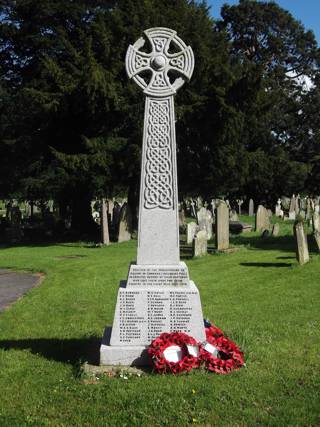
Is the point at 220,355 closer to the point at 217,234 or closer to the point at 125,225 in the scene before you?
the point at 217,234

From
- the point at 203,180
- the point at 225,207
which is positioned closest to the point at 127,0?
the point at 203,180

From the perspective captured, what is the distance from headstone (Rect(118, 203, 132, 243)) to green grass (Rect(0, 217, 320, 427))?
1002 centimetres

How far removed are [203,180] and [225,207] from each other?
8814 millimetres

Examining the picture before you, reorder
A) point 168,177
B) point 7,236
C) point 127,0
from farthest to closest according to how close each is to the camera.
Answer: point 7,236, point 127,0, point 168,177

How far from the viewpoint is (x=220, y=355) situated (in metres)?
6.14

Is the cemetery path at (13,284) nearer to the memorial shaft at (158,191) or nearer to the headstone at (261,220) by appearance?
the memorial shaft at (158,191)

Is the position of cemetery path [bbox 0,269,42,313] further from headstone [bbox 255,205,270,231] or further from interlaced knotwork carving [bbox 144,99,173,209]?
headstone [bbox 255,205,270,231]

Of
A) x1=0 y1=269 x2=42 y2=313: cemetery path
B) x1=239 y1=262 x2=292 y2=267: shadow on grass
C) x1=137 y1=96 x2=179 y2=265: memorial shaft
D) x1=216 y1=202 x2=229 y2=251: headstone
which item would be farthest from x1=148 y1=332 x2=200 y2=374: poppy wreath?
x1=216 y1=202 x2=229 y2=251: headstone

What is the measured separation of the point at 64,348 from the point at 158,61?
12.8 ft

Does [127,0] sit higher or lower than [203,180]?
higher

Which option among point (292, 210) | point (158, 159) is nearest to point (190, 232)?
point (158, 159)

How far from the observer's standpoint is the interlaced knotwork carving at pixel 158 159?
6.46 meters

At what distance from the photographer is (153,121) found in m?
6.60

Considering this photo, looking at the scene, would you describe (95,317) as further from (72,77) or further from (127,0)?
(127,0)
